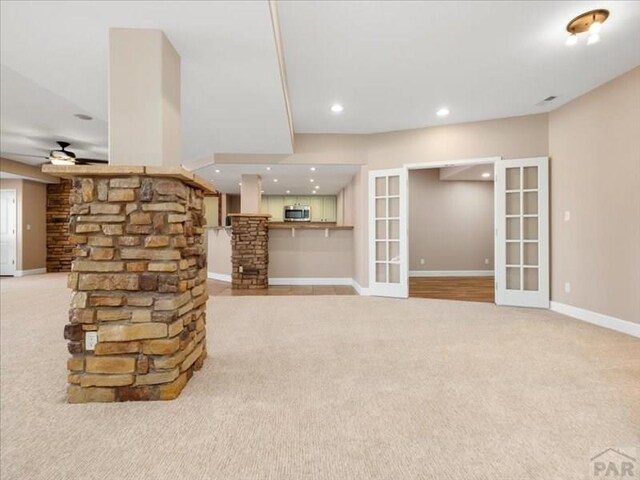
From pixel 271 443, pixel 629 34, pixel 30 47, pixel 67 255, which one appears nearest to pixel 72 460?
pixel 271 443

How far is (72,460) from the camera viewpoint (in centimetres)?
146

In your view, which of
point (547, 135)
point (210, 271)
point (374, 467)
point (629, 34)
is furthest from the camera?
point (210, 271)

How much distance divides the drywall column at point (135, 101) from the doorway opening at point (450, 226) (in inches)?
270

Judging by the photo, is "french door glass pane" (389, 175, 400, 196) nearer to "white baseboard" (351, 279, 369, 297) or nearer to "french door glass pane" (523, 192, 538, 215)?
"white baseboard" (351, 279, 369, 297)

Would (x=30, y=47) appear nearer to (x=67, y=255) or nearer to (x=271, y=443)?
(x=271, y=443)

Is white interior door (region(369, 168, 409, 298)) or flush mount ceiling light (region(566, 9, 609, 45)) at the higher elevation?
flush mount ceiling light (region(566, 9, 609, 45))

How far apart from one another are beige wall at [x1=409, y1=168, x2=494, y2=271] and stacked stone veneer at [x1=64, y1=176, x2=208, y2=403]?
6.92m

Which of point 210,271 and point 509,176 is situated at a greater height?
point 509,176

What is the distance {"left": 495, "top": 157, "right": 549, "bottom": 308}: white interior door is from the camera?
454 centimetres

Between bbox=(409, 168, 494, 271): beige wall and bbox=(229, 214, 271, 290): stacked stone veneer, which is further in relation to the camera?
bbox=(409, 168, 494, 271): beige wall

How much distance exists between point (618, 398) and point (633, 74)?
3.20 meters

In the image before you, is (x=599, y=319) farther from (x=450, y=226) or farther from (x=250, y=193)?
(x=250, y=193)

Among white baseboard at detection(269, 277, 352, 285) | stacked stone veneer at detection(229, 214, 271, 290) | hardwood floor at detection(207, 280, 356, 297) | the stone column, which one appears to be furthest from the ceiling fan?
the stone column

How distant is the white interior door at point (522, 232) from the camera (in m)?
4.54
